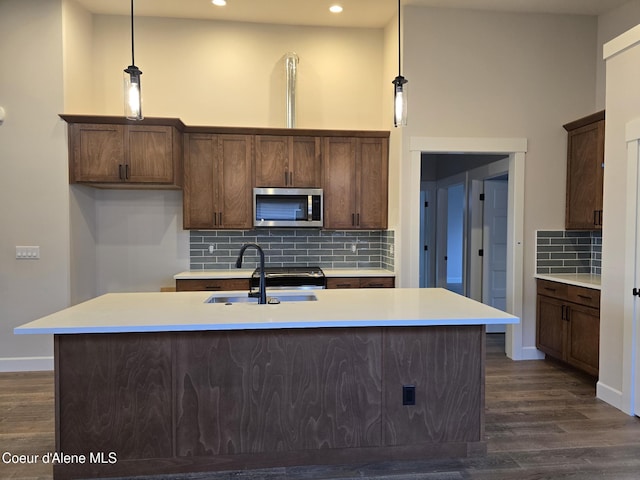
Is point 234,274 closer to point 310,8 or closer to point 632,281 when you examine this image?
point 310,8

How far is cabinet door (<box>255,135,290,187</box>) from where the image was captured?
14.3 ft

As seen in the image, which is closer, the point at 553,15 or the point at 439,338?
the point at 439,338

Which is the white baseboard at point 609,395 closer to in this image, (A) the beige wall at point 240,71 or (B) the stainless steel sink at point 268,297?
(B) the stainless steel sink at point 268,297

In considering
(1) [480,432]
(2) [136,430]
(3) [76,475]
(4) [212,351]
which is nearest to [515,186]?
(1) [480,432]

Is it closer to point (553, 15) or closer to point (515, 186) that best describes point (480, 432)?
point (515, 186)

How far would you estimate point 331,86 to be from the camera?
473cm

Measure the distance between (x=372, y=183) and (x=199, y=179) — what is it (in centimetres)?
181

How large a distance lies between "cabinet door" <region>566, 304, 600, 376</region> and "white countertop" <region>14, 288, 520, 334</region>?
5.36ft

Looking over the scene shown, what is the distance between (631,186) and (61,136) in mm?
4724

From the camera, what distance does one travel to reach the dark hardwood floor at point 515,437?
228cm

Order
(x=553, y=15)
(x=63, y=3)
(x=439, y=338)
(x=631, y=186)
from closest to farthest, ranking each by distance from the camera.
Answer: (x=439, y=338) < (x=631, y=186) < (x=63, y=3) < (x=553, y=15)

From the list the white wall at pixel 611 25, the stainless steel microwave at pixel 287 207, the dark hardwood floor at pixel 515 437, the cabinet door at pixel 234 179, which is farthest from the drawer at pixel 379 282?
the white wall at pixel 611 25

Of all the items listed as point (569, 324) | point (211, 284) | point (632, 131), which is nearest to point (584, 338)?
point (569, 324)

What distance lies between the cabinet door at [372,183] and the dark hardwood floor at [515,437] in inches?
74.6
